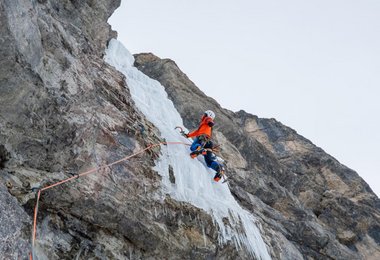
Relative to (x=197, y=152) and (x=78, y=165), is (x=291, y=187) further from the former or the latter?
(x=78, y=165)

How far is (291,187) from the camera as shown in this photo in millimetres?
15898

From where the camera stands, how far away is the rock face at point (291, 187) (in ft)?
39.6

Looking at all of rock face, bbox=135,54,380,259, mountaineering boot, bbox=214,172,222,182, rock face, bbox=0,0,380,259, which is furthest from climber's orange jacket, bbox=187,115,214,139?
rock face, bbox=135,54,380,259

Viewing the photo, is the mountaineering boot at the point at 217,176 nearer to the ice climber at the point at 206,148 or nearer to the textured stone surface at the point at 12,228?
the ice climber at the point at 206,148

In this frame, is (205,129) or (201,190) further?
(205,129)

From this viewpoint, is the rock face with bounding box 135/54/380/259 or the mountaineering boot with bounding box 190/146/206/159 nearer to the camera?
the mountaineering boot with bounding box 190/146/206/159

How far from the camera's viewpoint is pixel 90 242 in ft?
19.1

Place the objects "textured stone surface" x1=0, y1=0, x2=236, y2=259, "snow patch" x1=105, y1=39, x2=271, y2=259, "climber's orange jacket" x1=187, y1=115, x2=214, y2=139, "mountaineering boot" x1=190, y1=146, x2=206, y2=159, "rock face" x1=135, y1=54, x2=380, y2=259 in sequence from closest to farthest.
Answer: "textured stone surface" x1=0, y1=0, x2=236, y2=259 → "snow patch" x1=105, y1=39, x2=271, y2=259 → "mountaineering boot" x1=190, y1=146, x2=206, y2=159 → "climber's orange jacket" x1=187, y1=115, x2=214, y2=139 → "rock face" x1=135, y1=54, x2=380, y2=259

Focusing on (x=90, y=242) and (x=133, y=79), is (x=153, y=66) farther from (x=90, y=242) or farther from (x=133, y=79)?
(x=90, y=242)

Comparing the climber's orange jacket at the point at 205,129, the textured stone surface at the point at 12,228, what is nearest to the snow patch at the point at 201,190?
the climber's orange jacket at the point at 205,129

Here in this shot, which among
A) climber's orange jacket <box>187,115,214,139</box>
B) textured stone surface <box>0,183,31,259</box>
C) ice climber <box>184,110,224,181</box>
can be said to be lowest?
textured stone surface <box>0,183,31,259</box>

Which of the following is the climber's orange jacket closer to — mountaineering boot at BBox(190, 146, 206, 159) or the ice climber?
the ice climber

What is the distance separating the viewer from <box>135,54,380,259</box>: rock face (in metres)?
12.1

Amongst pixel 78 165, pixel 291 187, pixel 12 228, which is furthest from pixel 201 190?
pixel 291 187
